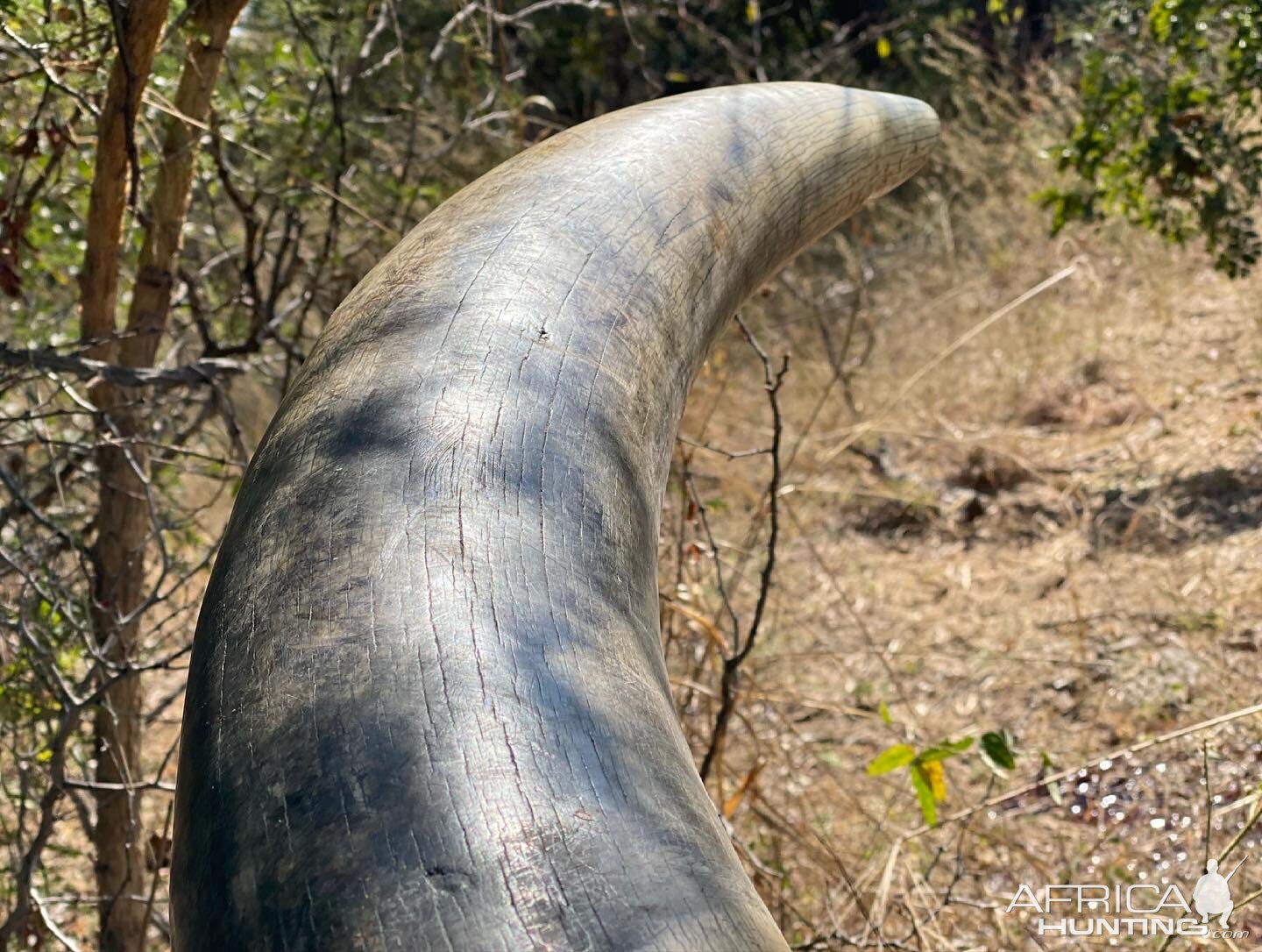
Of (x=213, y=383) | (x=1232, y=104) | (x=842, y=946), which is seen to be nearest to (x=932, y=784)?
(x=842, y=946)

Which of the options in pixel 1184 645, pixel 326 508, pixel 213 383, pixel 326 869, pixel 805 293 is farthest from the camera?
pixel 805 293

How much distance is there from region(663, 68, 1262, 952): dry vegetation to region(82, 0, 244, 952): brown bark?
939mm

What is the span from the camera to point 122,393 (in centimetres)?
196

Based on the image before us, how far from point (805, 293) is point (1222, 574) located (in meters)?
3.42

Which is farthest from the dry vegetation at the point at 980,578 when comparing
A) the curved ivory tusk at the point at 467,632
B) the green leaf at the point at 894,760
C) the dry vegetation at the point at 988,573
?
the curved ivory tusk at the point at 467,632

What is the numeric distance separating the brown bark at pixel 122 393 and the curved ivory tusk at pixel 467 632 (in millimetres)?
948

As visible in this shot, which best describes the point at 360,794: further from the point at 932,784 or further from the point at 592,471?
the point at 932,784

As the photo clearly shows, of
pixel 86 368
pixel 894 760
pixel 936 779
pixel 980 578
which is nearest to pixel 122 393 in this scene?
pixel 86 368

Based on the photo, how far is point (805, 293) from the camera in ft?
21.3

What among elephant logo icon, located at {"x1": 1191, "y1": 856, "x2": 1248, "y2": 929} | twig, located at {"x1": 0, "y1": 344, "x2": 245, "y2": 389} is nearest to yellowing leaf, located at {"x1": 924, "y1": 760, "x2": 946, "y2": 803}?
elephant logo icon, located at {"x1": 1191, "y1": 856, "x2": 1248, "y2": 929}

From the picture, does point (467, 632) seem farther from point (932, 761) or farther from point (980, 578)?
point (980, 578)

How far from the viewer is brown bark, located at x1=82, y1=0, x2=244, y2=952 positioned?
66.3 inches

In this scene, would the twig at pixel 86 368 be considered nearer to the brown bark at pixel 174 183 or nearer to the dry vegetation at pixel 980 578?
the brown bark at pixel 174 183

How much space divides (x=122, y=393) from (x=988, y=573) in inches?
119
